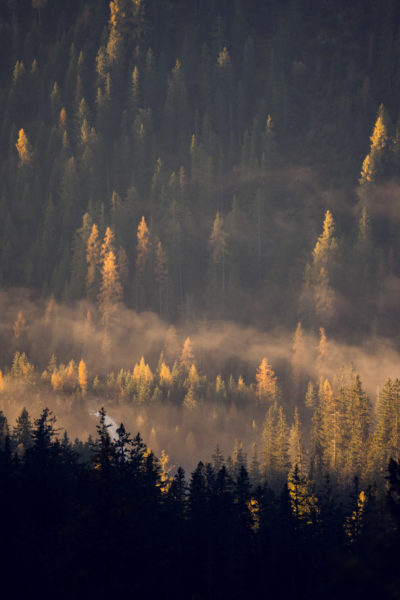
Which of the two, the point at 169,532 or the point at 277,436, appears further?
the point at 277,436

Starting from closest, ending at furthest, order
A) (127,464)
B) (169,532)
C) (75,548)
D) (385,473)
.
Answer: (75,548)
(169,532)
(127,464)
(385,473)

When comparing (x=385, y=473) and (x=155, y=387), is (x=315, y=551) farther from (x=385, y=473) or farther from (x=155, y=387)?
(x=155, y=387)

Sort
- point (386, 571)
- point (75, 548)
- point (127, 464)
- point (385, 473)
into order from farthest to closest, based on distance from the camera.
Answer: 1. point (385, 473)
2. point (127, 464)
3. point (75, 548)
4. point (386, 571)

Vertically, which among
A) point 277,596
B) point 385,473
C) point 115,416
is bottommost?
point 277,596

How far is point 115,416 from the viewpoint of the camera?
188625mm

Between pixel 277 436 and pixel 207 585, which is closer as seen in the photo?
pixel 207 585

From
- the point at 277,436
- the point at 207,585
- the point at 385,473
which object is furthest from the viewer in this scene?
the point at 277,436

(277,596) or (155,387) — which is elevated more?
(155,387)

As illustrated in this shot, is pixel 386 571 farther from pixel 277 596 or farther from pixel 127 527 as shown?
pixel 277 596

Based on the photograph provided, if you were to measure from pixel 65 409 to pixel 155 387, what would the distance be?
74.5 ft

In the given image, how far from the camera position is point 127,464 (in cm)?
6309

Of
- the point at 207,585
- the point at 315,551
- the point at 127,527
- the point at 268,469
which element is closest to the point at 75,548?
the point at 127,527

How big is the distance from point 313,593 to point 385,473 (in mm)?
68301

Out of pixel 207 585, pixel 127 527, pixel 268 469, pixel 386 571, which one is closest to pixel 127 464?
pixel 207 585
